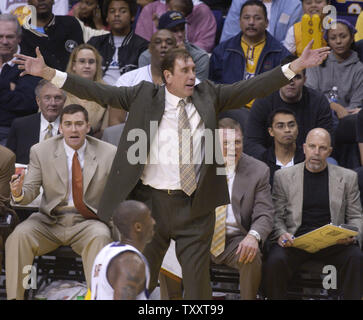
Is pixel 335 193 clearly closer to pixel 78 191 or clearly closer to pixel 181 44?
pixel 78 191

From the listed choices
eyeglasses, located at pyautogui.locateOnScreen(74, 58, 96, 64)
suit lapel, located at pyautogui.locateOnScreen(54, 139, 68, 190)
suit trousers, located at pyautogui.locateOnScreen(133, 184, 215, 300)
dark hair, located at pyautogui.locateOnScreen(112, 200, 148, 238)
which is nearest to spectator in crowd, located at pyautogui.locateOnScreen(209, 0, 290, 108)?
eyeglasses, located at pyautogui.locateOnScreen(74, 58, 96, 64)

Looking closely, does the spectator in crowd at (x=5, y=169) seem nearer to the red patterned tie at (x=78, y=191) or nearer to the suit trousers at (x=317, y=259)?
the red patterned tie at (x=78, y=191)

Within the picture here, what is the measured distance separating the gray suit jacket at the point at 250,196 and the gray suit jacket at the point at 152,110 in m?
0.91

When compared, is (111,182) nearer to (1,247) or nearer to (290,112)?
(1,247)

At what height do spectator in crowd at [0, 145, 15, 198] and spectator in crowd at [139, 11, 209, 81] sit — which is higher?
spectator in crowd at [139, 11, 209, 81]

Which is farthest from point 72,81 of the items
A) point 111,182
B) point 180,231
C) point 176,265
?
point 176,265

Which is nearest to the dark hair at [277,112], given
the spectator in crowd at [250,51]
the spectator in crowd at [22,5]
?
the spectator in crowd at [250,51]

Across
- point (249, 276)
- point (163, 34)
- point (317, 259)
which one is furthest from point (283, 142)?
point (163, 34)

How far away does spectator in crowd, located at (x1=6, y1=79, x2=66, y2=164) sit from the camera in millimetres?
6430

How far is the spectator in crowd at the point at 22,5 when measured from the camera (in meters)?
8.35

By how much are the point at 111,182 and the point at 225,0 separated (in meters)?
4.83

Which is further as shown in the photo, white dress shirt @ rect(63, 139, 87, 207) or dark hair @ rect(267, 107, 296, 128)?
dark hair @ rect(267, 107, 296, 128)

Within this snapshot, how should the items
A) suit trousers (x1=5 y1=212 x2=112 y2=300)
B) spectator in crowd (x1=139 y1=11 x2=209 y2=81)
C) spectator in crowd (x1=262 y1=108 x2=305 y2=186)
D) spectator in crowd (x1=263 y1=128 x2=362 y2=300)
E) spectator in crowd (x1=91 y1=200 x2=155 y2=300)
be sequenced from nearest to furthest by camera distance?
spectator in crowd (x1=91 y1=200 x2=155 y2=300) → suit trousers (x1=5 y1=212 x2=112 y2=300) → spectator in crowd (x1=263 y1=128 x2=362 y2=300) → spectator in crowd (x1=262 y1=108 x2=305 y2=186) → spectator in crowd (x1=139 y1=11 x2=209 y2=81)

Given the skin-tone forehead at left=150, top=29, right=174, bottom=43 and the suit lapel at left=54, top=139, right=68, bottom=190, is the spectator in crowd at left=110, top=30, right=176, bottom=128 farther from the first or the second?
the suit lapel at left=54, top=139, right=68, bottom=190
